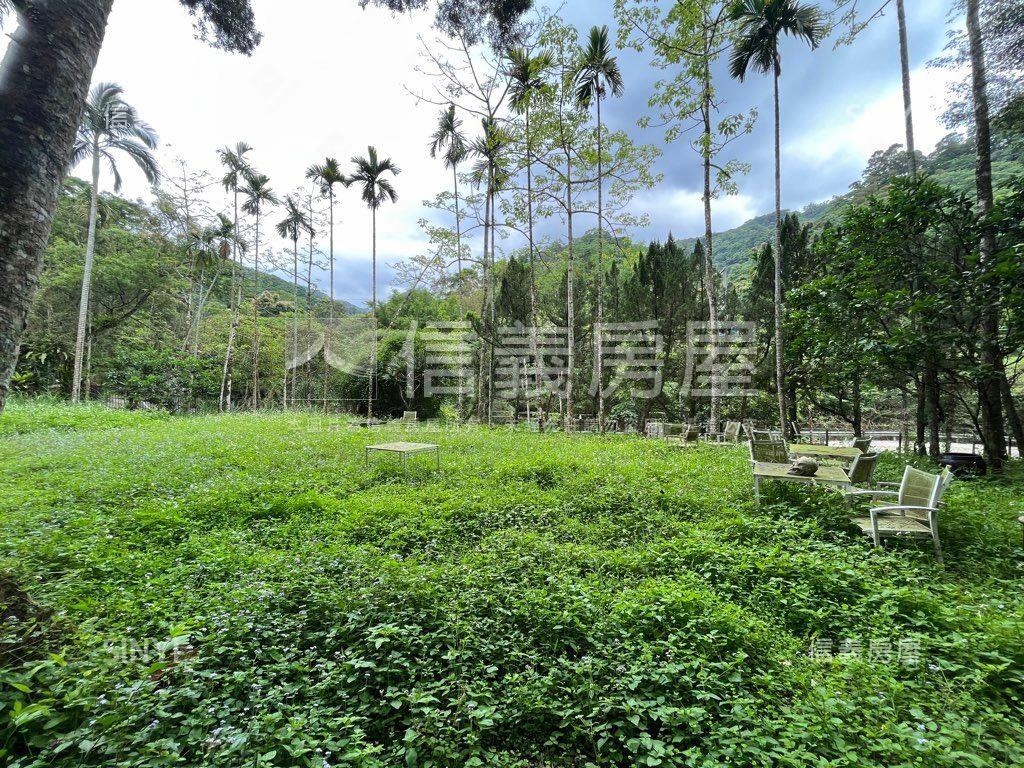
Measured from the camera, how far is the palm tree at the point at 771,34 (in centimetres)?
1016

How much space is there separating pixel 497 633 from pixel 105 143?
81.7 ft

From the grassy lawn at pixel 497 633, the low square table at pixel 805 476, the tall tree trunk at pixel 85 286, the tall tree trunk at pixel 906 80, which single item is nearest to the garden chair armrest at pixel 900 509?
the grassy lawn at pixel 497 633

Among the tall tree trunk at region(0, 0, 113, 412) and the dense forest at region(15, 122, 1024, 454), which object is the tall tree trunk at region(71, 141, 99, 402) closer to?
the dense forest at region(15, 122, 1024, 454)

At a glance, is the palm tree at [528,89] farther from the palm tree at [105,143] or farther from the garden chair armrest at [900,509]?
the palm tree at [105,143]

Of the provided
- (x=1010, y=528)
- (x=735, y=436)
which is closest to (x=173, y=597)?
(x=1010, y=528)

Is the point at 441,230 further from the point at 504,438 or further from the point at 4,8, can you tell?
the point at 4,8

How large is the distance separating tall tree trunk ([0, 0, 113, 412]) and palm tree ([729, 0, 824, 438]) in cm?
1336

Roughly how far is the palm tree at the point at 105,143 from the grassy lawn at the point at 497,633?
15.8m

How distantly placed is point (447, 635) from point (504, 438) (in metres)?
9.17

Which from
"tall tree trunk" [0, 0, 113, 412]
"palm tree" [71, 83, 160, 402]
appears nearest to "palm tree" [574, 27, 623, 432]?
"tall tree trunk" [0, 0, 113, 412]

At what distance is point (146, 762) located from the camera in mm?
1536

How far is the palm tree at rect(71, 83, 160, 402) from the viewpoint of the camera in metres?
16.0

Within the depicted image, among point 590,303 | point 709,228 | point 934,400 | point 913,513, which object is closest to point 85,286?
point 590,303

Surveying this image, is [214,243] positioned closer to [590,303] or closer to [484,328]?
[484,328]
